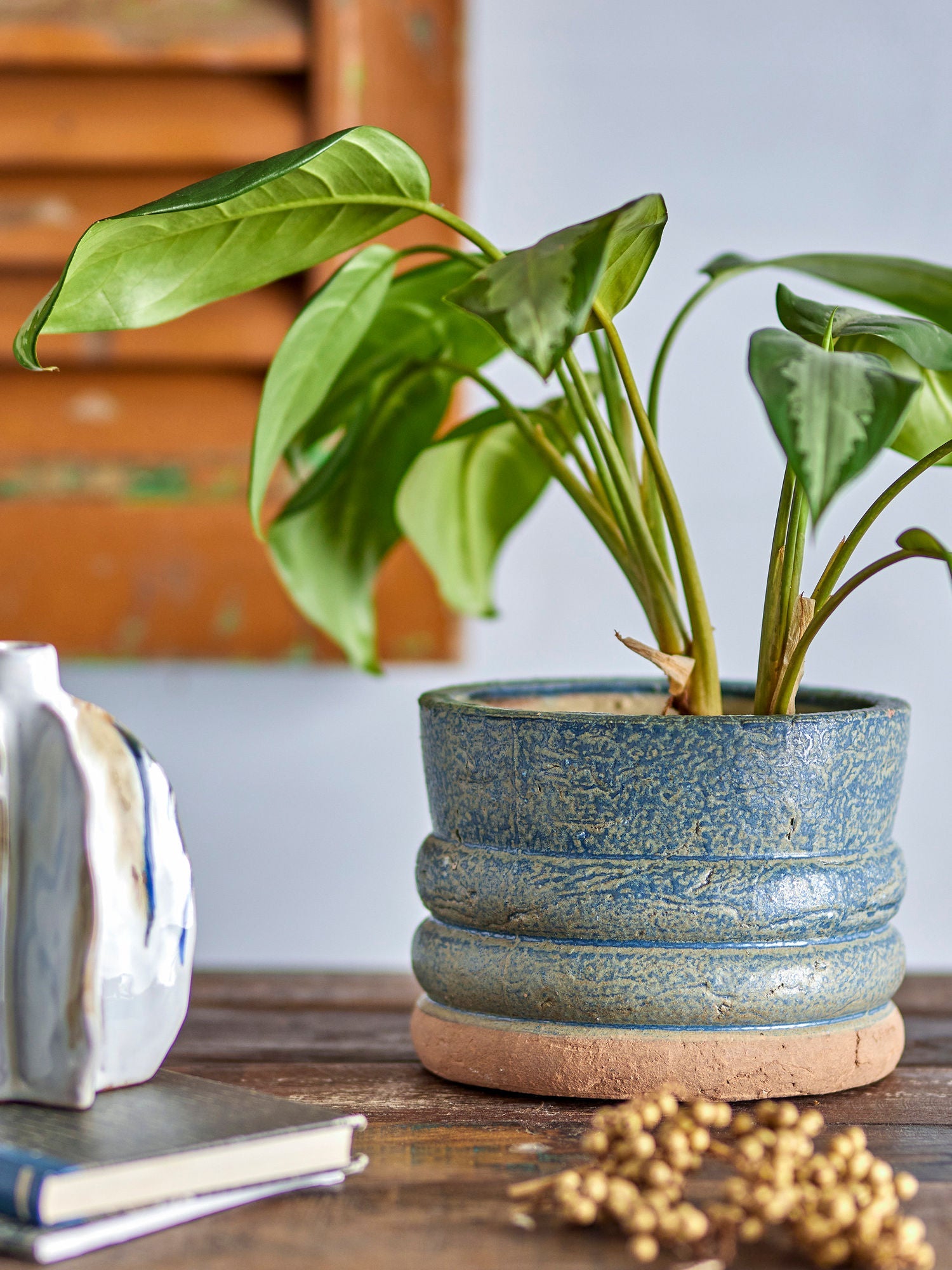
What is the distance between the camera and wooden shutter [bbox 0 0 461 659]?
1253 millimetres

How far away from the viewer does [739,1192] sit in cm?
48

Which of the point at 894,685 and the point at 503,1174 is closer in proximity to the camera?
the point at 503,1174

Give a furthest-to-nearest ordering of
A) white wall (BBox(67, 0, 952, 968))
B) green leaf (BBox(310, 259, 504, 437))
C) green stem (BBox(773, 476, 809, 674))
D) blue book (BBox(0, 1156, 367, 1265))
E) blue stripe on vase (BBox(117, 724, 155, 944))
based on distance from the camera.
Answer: white wall (BBox(67, 0, 952, 968))
green leaf (BBox(310, 259, 504, 437))
green stem (BBox(773, 476, 809, 674))
blue stripe on vase (BBox(117, 724, 155, 944))
blue book (BBox(0, 1156, 367, 1265))

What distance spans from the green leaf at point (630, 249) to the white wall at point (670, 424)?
0.74 meters

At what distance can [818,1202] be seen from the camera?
474 mm

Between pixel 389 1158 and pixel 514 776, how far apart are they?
7.0 inches

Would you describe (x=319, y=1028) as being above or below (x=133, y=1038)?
below

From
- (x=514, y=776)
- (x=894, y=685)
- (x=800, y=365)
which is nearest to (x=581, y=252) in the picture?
(x=800, y=365)

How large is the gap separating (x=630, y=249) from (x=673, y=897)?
293 mm

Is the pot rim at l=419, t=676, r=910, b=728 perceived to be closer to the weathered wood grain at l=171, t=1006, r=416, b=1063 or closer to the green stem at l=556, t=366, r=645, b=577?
the green stem at l=556, t=366, r=645, b=577

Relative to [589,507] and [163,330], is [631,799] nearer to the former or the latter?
[589,507]

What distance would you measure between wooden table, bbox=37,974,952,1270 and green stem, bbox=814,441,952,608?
250 mm

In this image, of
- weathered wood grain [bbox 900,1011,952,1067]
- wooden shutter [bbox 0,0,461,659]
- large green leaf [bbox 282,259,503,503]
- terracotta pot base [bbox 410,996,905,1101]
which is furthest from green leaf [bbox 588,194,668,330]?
wooden shutter [bbox 0,0,461,659]

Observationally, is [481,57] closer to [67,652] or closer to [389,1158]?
[67,652]
